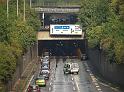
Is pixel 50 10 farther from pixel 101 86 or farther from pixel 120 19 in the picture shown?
pixel 101 86

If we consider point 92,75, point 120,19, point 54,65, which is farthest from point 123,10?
point 54,65

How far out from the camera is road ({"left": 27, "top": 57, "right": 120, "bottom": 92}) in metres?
64.9

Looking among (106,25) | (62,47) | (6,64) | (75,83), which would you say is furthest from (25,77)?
(62,47)

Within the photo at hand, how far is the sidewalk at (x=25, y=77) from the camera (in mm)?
64053

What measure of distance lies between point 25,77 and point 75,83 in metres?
8.54

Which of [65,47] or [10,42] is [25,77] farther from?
[65,47]

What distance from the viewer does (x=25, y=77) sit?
256 feet

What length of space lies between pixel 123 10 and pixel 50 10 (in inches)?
2122

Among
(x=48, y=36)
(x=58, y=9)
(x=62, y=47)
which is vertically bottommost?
(x=62, y=47)

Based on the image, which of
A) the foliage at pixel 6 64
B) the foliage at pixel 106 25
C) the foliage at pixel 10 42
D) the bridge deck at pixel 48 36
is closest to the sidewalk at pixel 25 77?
the foliage at pixel 10 42

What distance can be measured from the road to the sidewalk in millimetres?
2720

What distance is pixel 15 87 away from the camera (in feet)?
212

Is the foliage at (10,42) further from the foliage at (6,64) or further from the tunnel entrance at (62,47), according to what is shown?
the tunnel entrance at (62,47)

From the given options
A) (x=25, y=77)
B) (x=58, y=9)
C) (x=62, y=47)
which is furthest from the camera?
(x=62, y=47)
